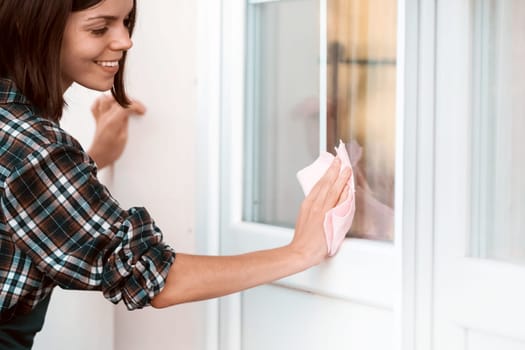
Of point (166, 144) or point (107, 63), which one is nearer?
point (107, 63)

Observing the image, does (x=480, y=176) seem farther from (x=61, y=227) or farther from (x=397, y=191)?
(x=61, y=227)

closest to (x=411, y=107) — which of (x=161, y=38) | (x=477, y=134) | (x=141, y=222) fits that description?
(x=477, y=134)

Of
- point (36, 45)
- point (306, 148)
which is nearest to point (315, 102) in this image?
point (306, 148)

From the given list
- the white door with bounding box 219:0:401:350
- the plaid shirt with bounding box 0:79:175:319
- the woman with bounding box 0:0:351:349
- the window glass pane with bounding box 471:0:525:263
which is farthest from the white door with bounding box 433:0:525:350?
→ the plaid shirt with bounding box 0:79:175:319

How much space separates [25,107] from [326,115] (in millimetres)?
578

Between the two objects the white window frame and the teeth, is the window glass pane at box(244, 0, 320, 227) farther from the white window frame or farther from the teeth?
the teeth

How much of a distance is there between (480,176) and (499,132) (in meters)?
0.08

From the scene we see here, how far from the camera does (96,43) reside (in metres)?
1.45

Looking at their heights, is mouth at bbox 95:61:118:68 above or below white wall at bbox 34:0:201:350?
above

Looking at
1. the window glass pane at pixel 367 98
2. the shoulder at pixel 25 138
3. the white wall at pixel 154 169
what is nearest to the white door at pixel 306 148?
the window glass pane at pixel 367 98

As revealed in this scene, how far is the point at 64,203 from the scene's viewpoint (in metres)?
1.28

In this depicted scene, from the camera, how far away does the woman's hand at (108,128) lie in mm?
2072

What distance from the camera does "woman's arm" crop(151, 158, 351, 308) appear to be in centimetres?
136

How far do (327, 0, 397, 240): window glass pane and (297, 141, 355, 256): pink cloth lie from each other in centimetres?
4
